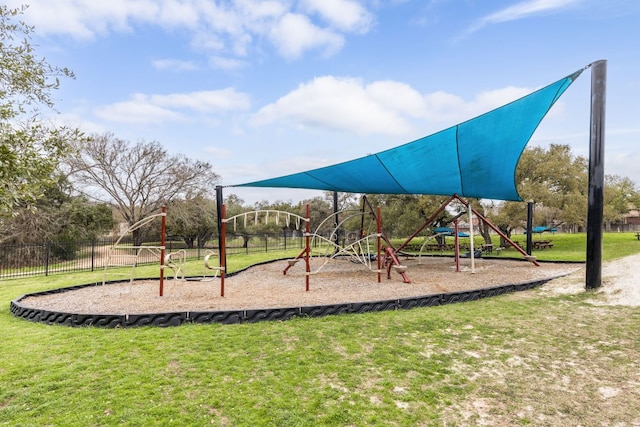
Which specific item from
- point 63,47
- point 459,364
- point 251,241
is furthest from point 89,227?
point 459,364

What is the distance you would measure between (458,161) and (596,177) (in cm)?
216

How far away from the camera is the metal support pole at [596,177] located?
5.71 metres

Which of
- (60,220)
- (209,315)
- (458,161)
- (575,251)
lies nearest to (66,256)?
(60,220)

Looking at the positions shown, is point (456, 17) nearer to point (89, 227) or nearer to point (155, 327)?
point (155, 327)

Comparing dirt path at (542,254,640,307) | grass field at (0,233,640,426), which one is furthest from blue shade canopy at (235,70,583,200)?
grass field at (0,233,640,426)

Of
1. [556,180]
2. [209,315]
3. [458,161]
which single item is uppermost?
[556,180]

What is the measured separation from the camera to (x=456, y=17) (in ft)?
21.1

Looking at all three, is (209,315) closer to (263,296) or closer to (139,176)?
(263,296)

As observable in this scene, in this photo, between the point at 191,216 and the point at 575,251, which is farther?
the point at 191,216

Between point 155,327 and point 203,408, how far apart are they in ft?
7.26

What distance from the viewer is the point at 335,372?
295cm

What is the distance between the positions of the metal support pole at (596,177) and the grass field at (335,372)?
1333 mm

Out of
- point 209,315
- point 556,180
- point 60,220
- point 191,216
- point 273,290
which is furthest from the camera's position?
point 191,216

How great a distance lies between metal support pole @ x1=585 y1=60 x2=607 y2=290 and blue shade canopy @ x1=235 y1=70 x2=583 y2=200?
99cm
